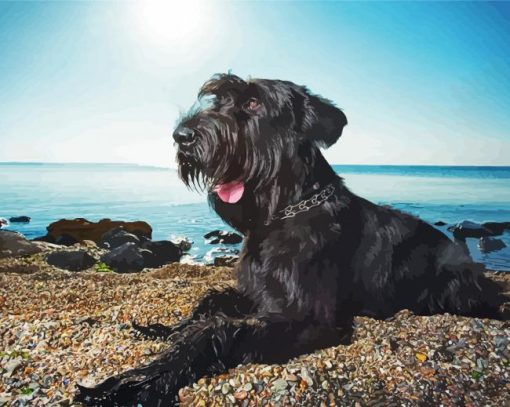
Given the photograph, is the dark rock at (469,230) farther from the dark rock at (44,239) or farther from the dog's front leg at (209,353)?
the dark rock at (44,239)

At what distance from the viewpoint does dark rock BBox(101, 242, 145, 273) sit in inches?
251

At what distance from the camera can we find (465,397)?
2301 mm

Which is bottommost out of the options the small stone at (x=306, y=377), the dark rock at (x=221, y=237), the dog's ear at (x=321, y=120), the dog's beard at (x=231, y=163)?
the small stone at (x=306, y=377)

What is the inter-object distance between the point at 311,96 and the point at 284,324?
1.52m

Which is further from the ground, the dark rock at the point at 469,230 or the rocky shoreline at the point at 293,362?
the dark rock at the point at 469,230

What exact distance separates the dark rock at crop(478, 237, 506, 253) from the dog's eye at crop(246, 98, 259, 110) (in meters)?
3.87

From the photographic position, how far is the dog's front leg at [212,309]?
3.13 meters

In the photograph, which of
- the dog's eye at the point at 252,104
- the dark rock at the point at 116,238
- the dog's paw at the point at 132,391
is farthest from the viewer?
the dark rock at the point at 116,238

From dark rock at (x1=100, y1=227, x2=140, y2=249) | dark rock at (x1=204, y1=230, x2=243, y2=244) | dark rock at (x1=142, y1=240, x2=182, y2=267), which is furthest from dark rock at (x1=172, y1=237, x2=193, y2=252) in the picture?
dark rock at (x1=100, y1=227, x2=140, y2=249)

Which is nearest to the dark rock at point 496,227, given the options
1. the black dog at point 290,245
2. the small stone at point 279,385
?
the black dog at point 290,245

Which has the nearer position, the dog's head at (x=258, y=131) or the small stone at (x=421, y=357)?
the small stone at (x=421, y=357)

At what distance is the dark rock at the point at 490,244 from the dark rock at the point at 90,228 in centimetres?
468

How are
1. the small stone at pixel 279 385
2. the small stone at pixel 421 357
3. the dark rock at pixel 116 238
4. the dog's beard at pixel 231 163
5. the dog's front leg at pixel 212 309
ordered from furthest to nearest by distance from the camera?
the dark rock at pixel 116 238 → the dog's front leg at pixel 212 309 → the dog's beard at pixel 231 163 → the small stone at pixel 421 357 → the small stone at pixel 279 385

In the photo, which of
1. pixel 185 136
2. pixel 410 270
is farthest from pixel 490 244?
pixel 185 136
